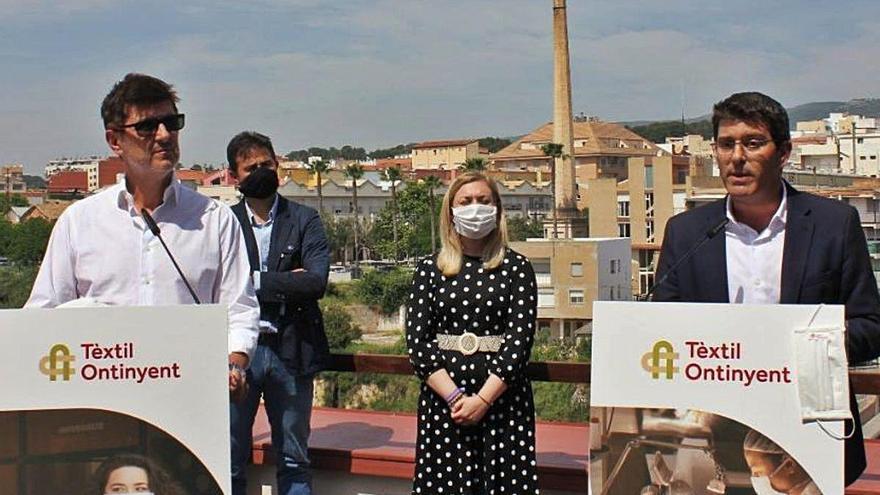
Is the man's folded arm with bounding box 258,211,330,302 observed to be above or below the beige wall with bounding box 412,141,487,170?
below

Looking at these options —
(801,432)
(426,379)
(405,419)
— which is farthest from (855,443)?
(405,419)

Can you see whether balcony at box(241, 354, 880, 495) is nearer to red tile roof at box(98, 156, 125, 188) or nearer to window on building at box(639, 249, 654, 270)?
red tile roof at box(98, 156, 125, 188)

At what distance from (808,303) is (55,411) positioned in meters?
1.85

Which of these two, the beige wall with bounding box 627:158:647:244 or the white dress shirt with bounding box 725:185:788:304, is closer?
the white dress shirt with bounding box 725:185:788:304

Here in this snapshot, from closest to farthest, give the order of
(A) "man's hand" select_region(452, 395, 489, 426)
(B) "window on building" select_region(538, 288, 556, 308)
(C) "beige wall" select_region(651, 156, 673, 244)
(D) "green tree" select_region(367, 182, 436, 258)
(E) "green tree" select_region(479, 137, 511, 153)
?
1. (A) "man's hand" select_region(452, 395, 489, 426)
2. (B) "window on building" select_region(538, 288, 556, 308)
3. (C) "beige wall" select_region(651, 156, 673, 244)
4. (D) "green tree" select_region(367, 182, 436, 258)
5. (E) "green tree" select_region(479, 137, 511, 153)

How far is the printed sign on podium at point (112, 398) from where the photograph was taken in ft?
8.48

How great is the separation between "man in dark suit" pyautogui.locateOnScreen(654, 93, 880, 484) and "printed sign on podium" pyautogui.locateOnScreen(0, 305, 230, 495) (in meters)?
1.27

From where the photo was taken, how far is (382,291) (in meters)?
62.5

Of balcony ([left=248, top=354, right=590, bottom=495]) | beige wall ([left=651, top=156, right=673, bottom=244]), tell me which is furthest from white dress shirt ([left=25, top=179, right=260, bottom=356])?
beige wall ([left=651, top=156, right=673, bottom=244])

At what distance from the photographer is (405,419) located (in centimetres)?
465

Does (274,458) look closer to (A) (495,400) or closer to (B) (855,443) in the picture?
(A) (495,400)

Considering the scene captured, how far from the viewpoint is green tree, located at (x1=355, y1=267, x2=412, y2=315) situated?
61500 mm

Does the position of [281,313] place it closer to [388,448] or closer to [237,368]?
[388,448]

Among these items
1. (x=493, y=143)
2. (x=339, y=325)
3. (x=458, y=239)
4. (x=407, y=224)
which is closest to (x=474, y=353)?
(x=458, y=239)
